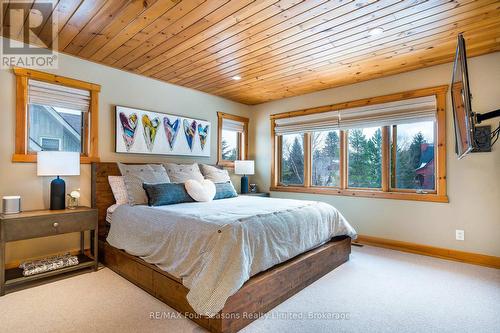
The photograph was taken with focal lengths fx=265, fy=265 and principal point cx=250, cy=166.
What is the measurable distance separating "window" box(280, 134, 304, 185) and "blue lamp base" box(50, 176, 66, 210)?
11.4ft

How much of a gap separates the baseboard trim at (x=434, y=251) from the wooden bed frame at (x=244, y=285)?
0.91 meters

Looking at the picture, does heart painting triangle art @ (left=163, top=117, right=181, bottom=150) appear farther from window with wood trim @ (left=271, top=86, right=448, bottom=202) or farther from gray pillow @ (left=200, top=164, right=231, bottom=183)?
window with wood trim @ (left=271, top=86, right=448, bottom=202)

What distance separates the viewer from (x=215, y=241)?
189 cm

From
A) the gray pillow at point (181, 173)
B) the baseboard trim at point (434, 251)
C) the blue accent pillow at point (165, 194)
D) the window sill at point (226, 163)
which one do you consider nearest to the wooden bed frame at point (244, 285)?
the blue accent pillow at point (165, 194)

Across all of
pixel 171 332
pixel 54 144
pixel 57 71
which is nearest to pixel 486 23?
pixel 171 332

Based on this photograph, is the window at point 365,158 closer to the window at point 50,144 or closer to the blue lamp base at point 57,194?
the blue lamp base at point 57,194

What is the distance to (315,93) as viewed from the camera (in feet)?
15.1

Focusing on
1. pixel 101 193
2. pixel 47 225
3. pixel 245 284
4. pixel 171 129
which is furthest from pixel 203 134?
pixel 245 284

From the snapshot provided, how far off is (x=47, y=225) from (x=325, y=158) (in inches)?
153

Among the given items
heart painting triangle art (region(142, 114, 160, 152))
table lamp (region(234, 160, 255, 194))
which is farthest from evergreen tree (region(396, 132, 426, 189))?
heart painting triangle art (region(142, 114, 160, 152))

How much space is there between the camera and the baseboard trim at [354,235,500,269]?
3.08 meters

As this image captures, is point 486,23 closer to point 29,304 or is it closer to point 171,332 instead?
point 171,332

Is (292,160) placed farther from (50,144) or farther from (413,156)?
(50,144)

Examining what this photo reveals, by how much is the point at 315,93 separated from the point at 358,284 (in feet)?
10.3
